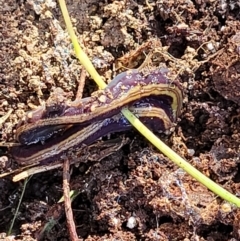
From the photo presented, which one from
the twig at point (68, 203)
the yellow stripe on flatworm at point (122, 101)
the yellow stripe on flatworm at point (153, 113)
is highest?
the yellow stripe on flatworm at point (122, 101)

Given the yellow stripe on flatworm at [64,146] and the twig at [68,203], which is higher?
the yellow stripe on flatworm at [64,146]

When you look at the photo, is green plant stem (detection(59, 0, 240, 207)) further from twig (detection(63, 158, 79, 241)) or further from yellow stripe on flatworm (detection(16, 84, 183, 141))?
twig (detection(63, 158, 79, 241))

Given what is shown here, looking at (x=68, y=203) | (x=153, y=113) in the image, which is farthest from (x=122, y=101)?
(x=68, y=203)

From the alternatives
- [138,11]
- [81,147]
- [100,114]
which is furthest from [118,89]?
[138,11]

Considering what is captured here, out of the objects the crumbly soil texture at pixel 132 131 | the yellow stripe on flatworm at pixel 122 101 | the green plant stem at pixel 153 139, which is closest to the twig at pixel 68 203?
the crumbly soil texture at pixel 132 131

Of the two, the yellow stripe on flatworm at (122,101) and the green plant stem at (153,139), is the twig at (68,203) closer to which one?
the yellow stripe on flatworm at (122,101)

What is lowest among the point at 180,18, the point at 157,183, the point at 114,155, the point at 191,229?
the point at 191,229

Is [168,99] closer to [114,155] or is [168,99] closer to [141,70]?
[141,70]
